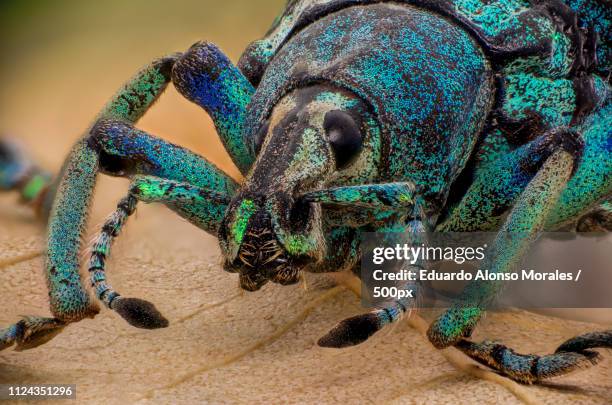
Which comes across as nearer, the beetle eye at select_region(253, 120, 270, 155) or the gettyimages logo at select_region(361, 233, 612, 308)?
the gettyimages logo at select_region(361, 233, 612, 308)

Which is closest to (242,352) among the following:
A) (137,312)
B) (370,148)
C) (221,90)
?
(137,312)

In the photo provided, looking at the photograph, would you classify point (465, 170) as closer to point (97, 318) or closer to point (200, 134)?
point (97, 318)

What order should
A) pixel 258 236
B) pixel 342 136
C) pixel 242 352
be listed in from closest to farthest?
pixel 258 236 → pixel 342 136 → pixel 242 352

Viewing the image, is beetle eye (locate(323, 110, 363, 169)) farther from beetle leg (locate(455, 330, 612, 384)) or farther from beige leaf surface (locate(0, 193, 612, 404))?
beetle leg (locate(455, 330, 612, 384))

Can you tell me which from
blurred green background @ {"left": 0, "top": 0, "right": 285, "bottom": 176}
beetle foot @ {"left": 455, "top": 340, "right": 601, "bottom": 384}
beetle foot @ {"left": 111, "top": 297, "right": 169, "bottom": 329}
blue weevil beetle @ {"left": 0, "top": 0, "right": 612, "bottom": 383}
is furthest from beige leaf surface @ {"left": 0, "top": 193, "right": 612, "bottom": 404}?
blurred green background @ {"left": 0, "top": 0, "right": 285, "bottom": 176}

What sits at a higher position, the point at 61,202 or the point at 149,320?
the point at 61,202

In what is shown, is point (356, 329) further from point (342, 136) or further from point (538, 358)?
point (538, 358)

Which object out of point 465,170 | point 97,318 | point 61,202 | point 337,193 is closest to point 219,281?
point 97,318
